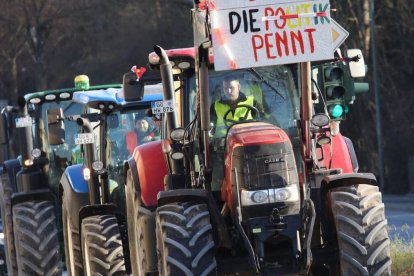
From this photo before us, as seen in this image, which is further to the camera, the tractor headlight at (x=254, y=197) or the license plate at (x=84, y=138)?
the license plate at (x=84, y=138)

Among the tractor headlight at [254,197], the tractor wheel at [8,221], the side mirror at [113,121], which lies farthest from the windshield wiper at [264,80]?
the tractor wheel at [8,221]

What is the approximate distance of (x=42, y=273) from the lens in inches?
562

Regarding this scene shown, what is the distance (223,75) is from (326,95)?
0.94m

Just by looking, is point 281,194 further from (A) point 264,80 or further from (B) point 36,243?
(B) point 36,243

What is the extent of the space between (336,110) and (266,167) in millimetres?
1567

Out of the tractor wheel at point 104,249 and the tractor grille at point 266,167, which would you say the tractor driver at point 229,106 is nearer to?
the tractor grille at point 266,167

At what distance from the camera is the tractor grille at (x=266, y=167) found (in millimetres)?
9914

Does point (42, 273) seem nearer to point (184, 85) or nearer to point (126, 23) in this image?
point (184, 85)

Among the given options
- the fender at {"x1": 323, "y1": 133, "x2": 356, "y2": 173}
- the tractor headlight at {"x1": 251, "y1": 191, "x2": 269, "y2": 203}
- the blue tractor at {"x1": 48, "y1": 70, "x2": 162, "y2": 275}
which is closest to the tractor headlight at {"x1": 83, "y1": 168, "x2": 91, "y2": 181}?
the blue tractor at {"x1": 48, "y1": 70, "x2": 162, "y2": 275}

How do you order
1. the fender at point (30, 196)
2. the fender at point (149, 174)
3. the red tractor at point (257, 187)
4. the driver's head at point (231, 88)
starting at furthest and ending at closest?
the fender at point (30, 196) < the fender at point (149, 174) < the driver's head at point (231, 88) < the red tractor at point (257, 187)

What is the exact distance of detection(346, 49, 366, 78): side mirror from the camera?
11086 millimetres

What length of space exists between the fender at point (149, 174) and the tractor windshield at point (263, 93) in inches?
32.4

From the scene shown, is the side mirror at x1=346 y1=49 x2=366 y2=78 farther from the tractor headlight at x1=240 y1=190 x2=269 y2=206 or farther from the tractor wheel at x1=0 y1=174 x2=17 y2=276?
the tractor wheel at x1=0 y1=174 x2=17 y2=276

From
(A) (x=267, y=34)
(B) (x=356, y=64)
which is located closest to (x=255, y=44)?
(A) (x=267, y=34)
